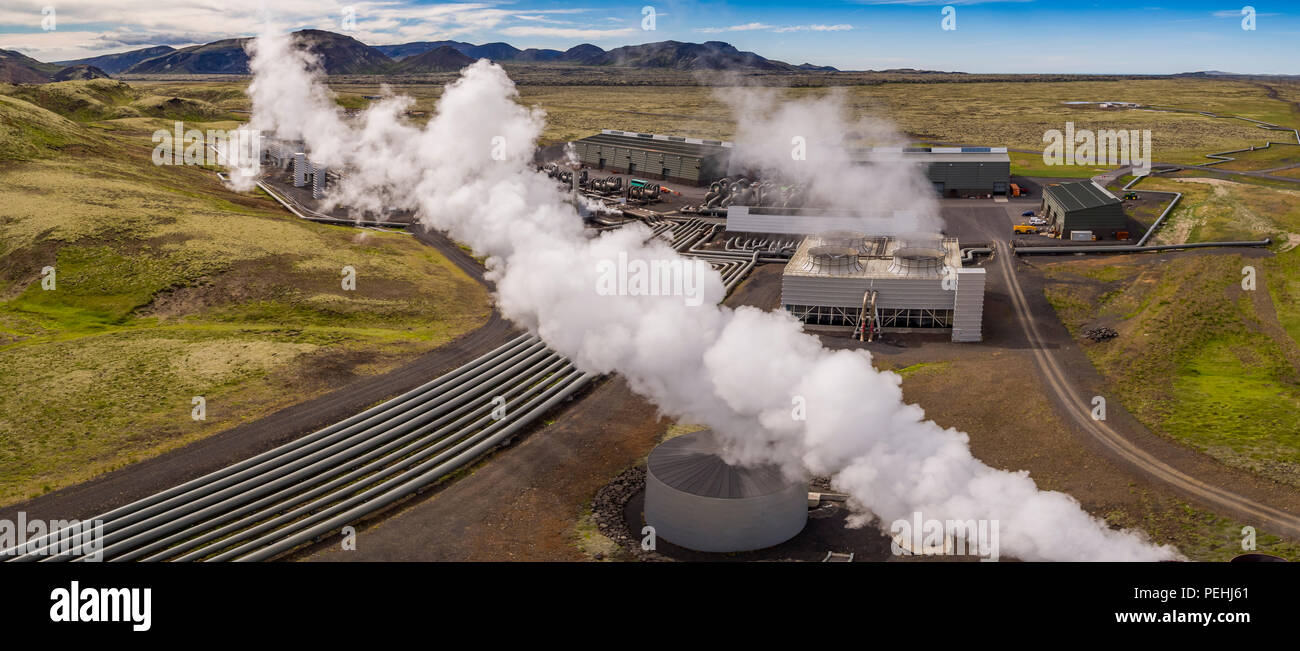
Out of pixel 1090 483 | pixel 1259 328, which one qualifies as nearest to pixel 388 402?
pixel 1090 483

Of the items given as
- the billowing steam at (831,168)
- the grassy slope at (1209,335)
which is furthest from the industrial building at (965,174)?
the grassy slope at (1209,335)

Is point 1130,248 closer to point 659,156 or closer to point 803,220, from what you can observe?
point 803,220

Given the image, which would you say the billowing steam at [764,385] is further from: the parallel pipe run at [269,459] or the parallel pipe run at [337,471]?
the parallel pipe run at [269,459]

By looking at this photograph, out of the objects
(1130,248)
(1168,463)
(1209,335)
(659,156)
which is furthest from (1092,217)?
(659,156)

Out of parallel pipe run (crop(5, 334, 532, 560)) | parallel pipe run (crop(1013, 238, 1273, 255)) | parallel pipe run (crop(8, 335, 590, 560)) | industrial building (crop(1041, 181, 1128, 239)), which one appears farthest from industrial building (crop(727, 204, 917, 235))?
parallel pipe run (crop(5, 334, 532, 560))
